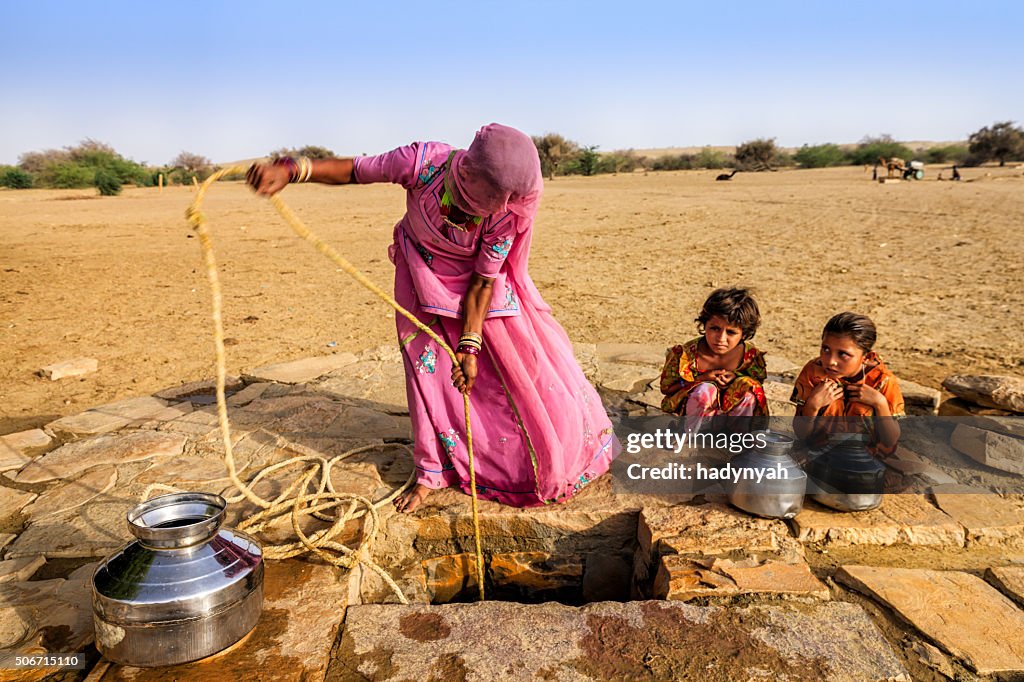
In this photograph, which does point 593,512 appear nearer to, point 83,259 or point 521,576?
point 521,576

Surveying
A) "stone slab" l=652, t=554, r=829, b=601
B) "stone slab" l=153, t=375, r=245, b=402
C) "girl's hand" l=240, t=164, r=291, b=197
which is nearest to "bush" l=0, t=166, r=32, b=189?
"stone slab" l=153, t=375, r=245, b=402

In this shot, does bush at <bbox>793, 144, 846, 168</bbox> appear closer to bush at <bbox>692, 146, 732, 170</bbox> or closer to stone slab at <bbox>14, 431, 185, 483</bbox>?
bush at <bbox>692, 146, 732, 170</bbox>

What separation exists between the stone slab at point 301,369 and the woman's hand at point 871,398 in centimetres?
296

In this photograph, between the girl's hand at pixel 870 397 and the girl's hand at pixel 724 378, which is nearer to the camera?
the girl's hand at pixel 870 397

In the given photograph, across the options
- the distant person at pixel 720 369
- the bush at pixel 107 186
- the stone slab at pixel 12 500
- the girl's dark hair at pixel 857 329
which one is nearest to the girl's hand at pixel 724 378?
the distant person at pixel 720 369

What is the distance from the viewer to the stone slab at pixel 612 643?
1.78 meters

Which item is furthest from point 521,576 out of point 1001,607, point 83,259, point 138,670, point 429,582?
point 83,259

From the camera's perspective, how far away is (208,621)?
1.73 metres

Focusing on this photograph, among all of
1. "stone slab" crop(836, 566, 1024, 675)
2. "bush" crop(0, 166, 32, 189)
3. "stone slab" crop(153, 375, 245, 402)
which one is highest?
"bush" crop(0, 166, 32, 189)

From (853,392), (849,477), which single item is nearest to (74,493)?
(849,477)

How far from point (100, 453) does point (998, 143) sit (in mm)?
33544

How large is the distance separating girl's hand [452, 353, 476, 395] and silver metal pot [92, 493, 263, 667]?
929 millimetres

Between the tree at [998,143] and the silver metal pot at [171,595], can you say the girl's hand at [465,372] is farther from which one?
the tree at [998,143]

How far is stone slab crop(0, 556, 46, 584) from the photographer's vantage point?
88.4 inches
